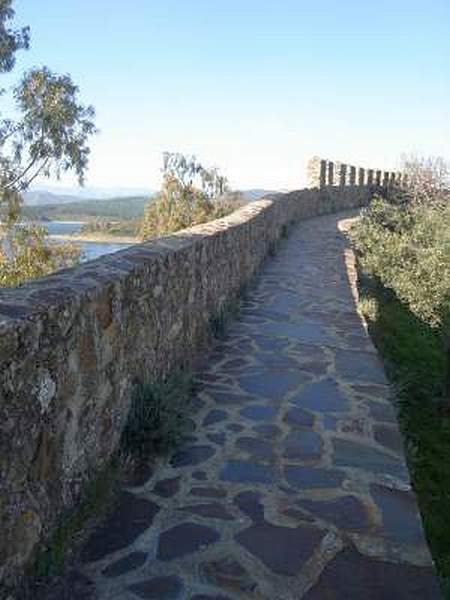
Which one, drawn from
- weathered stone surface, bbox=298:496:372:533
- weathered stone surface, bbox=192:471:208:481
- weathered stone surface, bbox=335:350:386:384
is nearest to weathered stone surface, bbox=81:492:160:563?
weathered stone surface, bbox=192:471:208:481

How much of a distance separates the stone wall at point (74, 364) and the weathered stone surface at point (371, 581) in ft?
4.06

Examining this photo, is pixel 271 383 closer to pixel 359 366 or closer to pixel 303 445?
pixel 359 366

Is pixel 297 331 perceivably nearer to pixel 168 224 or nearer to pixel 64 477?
pixel 64 477

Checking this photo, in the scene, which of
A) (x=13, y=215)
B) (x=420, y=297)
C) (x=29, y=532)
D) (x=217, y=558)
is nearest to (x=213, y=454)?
(x=217, y=558)

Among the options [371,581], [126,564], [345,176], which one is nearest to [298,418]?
[371,581]

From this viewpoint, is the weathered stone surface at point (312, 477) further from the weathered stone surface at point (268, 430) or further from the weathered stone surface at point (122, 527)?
the weathered stone surface at point (122, 527)

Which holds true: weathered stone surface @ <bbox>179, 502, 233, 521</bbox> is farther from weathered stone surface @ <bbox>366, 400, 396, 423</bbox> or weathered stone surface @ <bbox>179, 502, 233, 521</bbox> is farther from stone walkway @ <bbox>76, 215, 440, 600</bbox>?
weathered stone surface @ <bbox>366, 400, 396, 423</bbox>

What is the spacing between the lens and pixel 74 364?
10.1ft

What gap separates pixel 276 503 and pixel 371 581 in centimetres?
78

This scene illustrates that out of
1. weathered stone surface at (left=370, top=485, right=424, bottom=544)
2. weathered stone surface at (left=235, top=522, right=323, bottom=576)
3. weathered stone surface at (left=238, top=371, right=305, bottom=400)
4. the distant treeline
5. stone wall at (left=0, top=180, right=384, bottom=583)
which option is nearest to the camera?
stone wall at (left=0, top=180, right=384, bottom=583)

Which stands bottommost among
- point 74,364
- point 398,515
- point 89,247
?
point 89,247

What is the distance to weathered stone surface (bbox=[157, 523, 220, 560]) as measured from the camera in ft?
10.1

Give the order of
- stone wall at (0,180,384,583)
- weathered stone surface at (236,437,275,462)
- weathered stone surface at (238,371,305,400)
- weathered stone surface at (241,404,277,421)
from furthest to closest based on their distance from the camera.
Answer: weathered stone surface at (238,371,305,400)
weathered stone surface at (241,404,277,421)
weathered stone surface at (236,437,275,462)
stone wall at (0,180,384,583)

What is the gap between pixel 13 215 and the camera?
2683 cm
